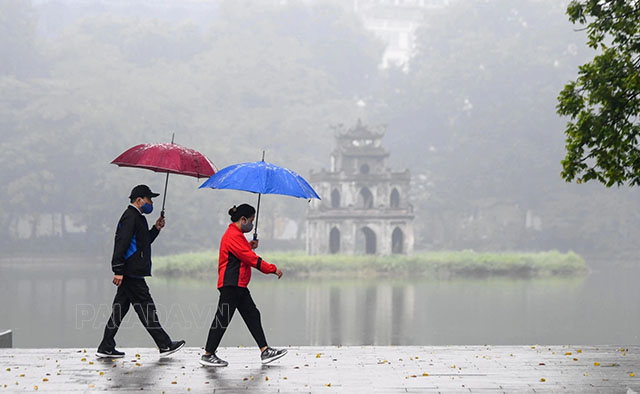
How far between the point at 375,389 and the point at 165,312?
52.0 ft

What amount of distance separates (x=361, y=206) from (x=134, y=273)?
30914mm

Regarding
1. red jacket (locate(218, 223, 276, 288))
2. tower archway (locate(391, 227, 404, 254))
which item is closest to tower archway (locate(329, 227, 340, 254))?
tower archway (locate(391, 227, 404, 254))

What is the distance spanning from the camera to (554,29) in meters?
58.2

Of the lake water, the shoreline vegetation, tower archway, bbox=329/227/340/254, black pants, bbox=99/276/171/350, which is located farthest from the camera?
tower archway, bbox=329/227/340/254

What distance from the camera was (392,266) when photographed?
35.1 meters

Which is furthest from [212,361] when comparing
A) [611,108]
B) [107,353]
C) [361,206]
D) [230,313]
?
[361,206]

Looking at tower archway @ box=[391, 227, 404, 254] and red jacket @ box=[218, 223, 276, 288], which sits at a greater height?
tower archway @ box=[391, 227, 404, 254]

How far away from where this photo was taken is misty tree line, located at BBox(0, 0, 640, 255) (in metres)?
46.4

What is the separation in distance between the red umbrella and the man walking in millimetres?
256

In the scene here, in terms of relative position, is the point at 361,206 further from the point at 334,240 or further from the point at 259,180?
the point at 259,180

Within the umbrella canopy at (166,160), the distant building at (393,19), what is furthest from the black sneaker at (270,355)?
the distant building at (393,19)

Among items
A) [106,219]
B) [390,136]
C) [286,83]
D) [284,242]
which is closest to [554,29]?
[390,136]

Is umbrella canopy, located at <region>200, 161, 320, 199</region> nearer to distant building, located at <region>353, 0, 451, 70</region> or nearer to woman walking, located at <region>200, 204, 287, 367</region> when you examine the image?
woman walking, located at <region>200, 204, 287, 367</region>

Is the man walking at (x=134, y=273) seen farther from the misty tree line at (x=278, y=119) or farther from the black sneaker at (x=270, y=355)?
the misty tree line at (x=278, y=119)
